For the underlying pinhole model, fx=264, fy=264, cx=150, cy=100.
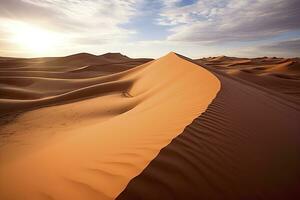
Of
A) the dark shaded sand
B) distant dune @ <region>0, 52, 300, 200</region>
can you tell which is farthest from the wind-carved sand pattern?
the dark shaded sand

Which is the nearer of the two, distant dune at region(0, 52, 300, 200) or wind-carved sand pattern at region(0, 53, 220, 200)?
distant dune at region(0, 52, 300, 200)

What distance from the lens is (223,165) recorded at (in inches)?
99.3

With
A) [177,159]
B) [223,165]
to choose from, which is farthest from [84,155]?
[223,165]

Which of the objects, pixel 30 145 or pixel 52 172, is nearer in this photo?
pixel 52 172

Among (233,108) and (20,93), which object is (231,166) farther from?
(20,93)

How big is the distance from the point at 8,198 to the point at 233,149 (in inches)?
93.1

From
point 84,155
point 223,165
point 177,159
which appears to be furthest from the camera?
point 84,155

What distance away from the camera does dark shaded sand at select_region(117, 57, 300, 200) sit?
2.11m

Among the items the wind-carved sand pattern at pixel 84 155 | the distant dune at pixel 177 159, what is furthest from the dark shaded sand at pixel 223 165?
the wind-carved sand pattern at pixel 84 155

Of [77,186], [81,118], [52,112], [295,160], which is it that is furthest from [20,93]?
[295,160]

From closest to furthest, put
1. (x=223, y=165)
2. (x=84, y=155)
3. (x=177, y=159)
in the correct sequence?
(x=177, y=159), (x=223, y=165), (x=84, y=155)

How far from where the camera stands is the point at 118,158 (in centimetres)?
263

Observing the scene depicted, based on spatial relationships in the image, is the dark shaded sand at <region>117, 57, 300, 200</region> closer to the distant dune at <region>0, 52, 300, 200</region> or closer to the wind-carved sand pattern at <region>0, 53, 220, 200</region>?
the distant dune at <region>0, 52, 300, 200</region>

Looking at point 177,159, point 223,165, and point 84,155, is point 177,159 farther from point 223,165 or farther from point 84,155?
point 84,155
